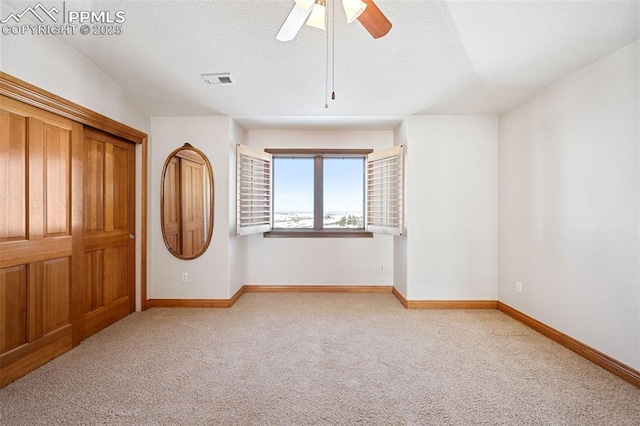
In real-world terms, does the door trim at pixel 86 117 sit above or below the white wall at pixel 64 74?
below

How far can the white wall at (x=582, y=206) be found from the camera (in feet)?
7.00

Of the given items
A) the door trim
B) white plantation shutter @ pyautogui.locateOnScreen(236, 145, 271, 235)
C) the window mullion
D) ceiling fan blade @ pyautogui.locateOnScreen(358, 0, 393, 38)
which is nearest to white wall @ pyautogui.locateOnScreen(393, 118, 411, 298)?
the window mullion

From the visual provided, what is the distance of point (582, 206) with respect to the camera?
8.14 feet

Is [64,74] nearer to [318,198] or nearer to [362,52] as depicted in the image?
[362,52]

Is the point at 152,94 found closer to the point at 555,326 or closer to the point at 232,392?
the point at 232,392

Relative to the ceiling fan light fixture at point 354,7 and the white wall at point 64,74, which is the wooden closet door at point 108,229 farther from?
the ceiling fan light fixture at point 354,7

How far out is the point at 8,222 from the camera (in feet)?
6.74

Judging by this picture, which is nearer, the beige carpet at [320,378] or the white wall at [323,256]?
the beige carpet at [320,378]

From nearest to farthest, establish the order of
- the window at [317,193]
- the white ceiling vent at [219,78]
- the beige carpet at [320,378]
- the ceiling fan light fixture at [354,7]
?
the ceiling fan light fixture at [354,7], the beige carpet at [320,378], the white ceiling vent at [219,78], the window at [317,193]

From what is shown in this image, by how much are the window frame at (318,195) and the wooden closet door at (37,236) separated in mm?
2310

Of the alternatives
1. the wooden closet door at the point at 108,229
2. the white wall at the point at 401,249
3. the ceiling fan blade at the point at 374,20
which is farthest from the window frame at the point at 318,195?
the ceiling fan blade at the point at 374,20

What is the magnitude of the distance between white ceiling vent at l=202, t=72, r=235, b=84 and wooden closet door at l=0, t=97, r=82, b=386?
123 centimetres

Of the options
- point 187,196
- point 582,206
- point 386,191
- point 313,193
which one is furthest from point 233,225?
point 582,206

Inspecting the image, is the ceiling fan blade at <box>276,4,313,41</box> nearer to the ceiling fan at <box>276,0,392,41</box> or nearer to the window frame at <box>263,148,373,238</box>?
the ceiling fan at <box>276,0,392,41</box>
